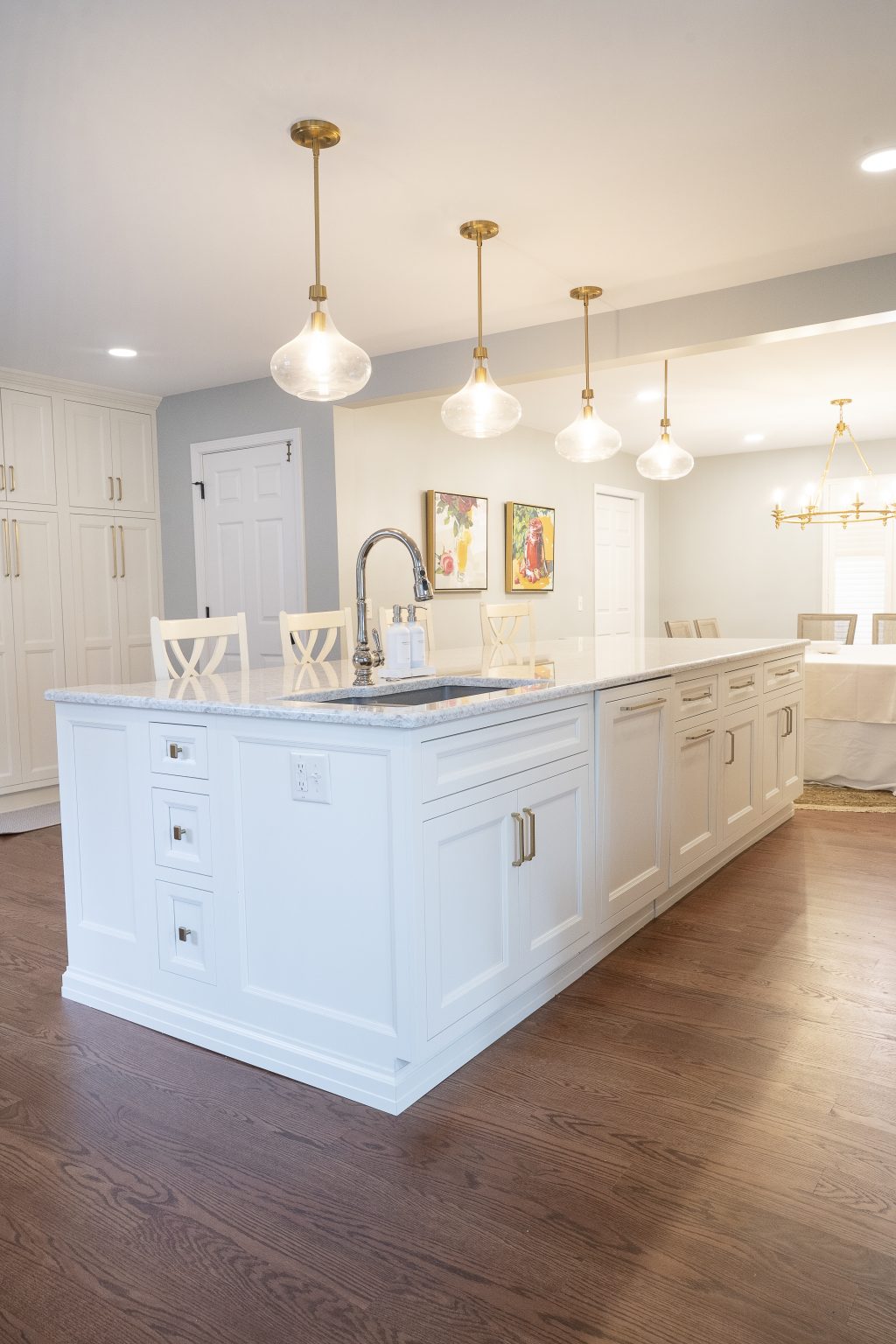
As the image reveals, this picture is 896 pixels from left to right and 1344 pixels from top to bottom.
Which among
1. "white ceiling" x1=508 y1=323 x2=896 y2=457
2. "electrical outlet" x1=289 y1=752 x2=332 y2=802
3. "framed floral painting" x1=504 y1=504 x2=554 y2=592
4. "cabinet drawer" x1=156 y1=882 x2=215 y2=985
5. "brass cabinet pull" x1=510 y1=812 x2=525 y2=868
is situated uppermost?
"white ceiling" x1=508 y1=323 x2=896 y2=457

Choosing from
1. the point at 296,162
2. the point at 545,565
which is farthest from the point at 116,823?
the point at 545,565

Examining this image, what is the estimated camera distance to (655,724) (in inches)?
117

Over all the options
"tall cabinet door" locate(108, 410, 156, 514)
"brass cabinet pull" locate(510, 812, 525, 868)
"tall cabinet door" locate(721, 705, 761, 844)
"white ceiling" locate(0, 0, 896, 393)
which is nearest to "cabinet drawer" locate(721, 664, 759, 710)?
"tall cabinet door" locate(721, 705, 761, 844)

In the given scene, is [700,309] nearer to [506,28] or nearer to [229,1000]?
[506,28]

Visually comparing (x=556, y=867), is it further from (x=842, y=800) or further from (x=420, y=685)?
(x=842, y=800)

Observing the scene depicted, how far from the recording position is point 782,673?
4176 mm

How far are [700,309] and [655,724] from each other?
2.15 meters

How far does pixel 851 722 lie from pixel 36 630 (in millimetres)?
4530

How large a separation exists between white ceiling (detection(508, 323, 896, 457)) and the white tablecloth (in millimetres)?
1693

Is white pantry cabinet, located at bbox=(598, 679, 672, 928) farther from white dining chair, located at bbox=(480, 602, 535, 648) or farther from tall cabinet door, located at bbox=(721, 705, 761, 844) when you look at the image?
white dining chair, located at bbox=(480, 602, 535, 648)

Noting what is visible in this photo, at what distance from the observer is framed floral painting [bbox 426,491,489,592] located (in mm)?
5883

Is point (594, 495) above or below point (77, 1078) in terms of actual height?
above

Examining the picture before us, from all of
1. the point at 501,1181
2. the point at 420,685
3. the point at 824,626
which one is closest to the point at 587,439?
the point at 420,685

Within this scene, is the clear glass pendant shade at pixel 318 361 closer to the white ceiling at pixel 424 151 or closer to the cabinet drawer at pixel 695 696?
the white ceiling at pixel 424 151
